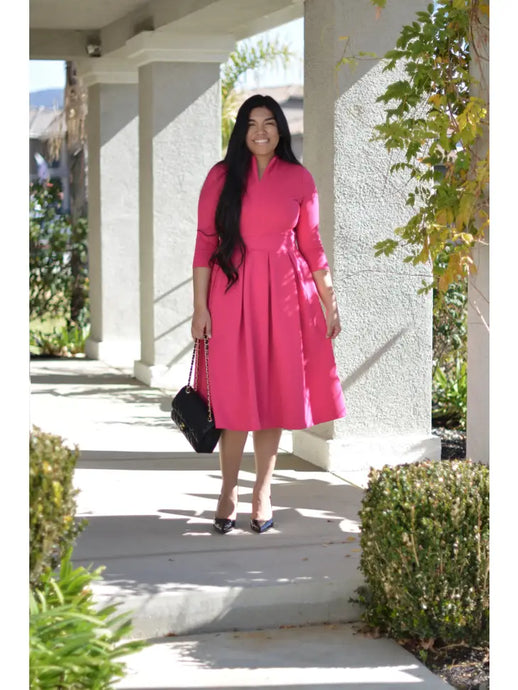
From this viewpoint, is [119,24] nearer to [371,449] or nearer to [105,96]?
[105,96]

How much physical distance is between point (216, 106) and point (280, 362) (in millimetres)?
5438

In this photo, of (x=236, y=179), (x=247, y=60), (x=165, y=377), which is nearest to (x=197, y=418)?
(x=236, y=179)

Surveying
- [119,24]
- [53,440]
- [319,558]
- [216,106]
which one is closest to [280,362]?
[319,558]

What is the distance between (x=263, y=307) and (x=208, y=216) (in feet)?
1.50

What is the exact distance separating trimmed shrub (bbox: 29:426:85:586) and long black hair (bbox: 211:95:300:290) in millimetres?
1629

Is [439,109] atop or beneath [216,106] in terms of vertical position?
beneath

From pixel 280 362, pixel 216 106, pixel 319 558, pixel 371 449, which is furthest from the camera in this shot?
pixel 216 106

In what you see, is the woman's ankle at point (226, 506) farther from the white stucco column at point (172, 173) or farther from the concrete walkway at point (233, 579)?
the white stucco column at point (172, 173)

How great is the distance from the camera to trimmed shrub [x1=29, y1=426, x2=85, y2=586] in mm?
3434

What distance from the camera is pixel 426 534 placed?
3.91 meters

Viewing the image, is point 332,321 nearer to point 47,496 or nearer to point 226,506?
point 226,506

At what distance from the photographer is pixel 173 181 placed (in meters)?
9.98

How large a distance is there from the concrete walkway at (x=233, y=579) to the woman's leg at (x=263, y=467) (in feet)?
0.37

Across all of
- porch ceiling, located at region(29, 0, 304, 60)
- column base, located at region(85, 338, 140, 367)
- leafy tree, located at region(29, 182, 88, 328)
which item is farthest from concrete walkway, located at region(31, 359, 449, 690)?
leafy tree, located at region(29, 182, 88, 328)
